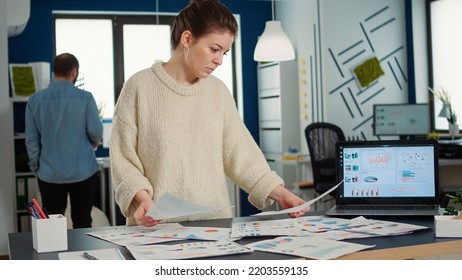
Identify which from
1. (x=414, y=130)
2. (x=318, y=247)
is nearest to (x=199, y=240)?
(x=318, y=247)

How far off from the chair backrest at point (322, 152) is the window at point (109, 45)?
2.27 m

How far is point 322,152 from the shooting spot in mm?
5562

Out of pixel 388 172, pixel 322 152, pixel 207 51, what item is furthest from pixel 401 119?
pixel 207 51

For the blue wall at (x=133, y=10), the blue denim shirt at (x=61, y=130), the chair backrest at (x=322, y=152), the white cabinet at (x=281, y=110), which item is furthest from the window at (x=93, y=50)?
the blue denim shirt at (x=61, y=130)

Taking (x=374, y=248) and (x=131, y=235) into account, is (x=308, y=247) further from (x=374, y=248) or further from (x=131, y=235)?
(x=131, y=235)

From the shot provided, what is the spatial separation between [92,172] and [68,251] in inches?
105

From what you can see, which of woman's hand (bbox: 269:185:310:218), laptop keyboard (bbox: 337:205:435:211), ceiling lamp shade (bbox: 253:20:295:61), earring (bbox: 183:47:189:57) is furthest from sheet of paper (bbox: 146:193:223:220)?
ceiling lamp shade (bbox: 253:20:295:61)

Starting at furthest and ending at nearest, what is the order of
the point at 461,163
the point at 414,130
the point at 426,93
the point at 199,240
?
1. the point at 426,93
2. the point at 414,130
3. the point at 461,163
4. the point at 199,240

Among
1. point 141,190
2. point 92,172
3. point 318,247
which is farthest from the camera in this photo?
point 92,172

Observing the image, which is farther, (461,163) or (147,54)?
(147,54)

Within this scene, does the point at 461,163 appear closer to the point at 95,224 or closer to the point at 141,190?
the point at 95,224

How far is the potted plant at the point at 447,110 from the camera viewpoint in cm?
585

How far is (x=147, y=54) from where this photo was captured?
7.34m

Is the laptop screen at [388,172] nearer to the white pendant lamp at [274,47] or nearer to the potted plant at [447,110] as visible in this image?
the white pendant lamp at [274,47]
